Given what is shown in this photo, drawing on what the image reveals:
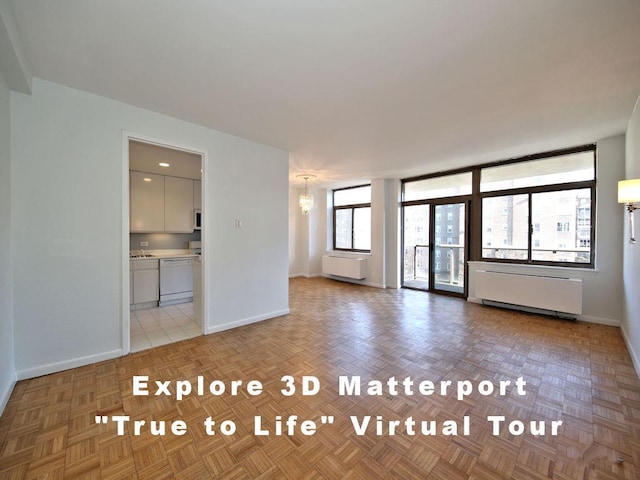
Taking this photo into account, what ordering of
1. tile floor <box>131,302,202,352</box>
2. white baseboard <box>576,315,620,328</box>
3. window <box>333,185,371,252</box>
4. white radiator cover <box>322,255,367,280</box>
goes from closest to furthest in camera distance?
tile floor <box>131,302,202,352</box>
white baseboard <box>576,315,620,328</box>
white radiator cover <box>322,255,367,280</box>
window <box>333,185,371,252</box>

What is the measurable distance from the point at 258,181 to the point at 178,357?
2.45 m

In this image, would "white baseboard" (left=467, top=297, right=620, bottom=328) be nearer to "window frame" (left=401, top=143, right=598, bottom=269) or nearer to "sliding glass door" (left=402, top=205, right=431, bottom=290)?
"window frame" (left=401, top=143, right=598, bottom=269)

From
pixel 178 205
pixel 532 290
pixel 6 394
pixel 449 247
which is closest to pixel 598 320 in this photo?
pixel 532 290

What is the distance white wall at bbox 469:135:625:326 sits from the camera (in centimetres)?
364

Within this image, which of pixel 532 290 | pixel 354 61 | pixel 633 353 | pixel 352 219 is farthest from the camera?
pixel 352 219

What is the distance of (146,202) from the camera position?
4.78 m

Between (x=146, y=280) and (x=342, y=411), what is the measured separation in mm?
4158

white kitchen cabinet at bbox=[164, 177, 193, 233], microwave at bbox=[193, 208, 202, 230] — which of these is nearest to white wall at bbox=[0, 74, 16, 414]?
white kitchen cabinet at bbox=[164, 177, 193, 233]

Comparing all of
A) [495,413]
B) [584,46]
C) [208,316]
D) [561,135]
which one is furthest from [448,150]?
[208,316]

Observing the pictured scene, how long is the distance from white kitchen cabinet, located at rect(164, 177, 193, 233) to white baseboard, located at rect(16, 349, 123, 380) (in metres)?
2.83

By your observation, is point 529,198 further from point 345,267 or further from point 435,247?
point 345,267

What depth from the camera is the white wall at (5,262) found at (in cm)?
199

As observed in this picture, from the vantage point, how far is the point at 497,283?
456 centimetres

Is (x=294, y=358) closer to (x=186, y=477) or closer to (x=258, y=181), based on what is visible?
(x=186, y=477)
